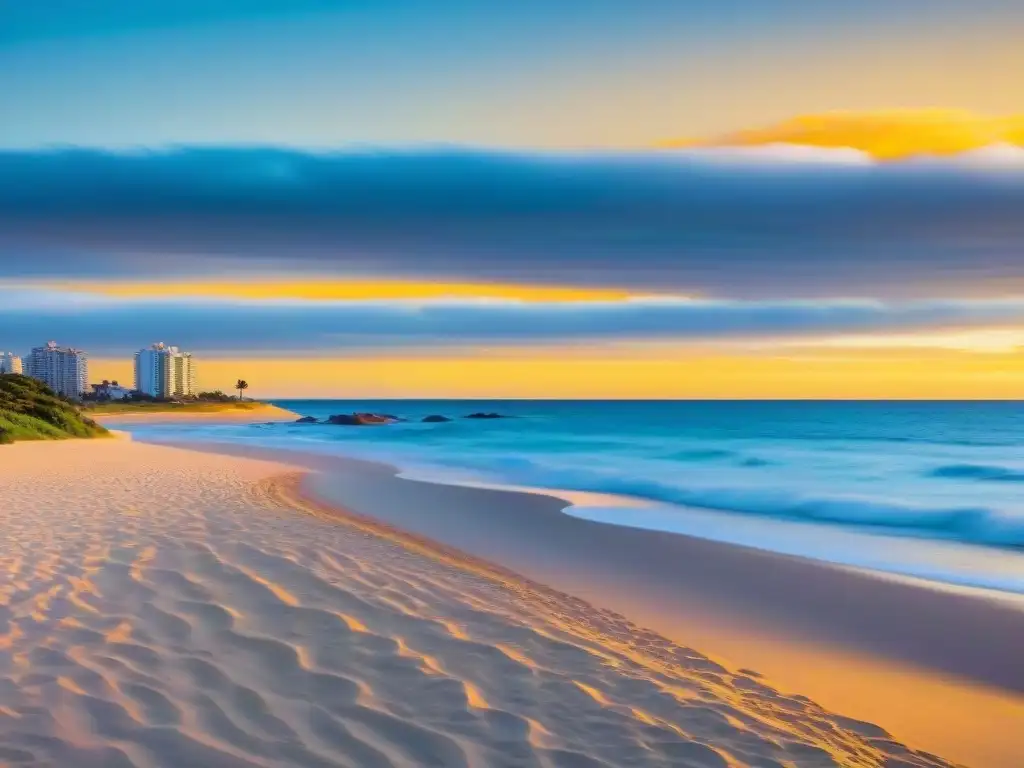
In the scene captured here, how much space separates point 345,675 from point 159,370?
156907mm

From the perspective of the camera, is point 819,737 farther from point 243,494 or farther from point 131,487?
point 131,487

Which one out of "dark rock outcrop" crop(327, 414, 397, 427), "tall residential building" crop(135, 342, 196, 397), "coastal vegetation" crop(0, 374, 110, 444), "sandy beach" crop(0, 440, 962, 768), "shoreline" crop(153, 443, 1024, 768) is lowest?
"dark rock outcrop" crop(327, 414, 397, 427)

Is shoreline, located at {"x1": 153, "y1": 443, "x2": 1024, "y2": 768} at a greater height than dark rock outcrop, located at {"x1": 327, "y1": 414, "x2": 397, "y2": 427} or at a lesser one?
greater

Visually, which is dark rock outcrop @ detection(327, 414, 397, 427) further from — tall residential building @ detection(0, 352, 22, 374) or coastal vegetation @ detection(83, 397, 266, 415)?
tall residential building @ detection(0, 352, 22, 374)

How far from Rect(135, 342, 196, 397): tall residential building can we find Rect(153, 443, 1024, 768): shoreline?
14793 centimetres

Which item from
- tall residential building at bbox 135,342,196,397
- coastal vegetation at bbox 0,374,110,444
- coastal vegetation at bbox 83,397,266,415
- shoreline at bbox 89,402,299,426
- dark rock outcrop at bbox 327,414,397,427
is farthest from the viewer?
tall residential building at bbox 135,342,196,397

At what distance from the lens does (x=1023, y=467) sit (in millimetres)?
28922

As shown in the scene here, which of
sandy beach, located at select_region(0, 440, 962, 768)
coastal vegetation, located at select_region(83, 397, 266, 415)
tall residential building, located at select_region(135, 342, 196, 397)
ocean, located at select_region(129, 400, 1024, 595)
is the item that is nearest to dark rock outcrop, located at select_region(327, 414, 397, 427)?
coastal vegetation, located at select_region(83, 397, 266, 415)

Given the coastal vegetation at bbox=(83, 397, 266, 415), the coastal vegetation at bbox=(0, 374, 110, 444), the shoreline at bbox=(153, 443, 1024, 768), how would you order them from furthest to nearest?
1. the coastal vegetation at bbox=(83, 397, 266, 415)
2. the coastal vegetation at bbox=(0, 374, 110, 444)
3. the shoreline at bbox=(153, 443, 1024, 768)

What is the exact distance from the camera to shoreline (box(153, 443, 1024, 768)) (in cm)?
532

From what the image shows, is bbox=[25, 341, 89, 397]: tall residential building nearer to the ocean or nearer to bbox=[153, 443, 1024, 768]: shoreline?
the ocean

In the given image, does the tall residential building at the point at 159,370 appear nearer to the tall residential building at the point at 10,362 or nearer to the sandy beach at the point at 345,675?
the tall residential building at the point at 10,362

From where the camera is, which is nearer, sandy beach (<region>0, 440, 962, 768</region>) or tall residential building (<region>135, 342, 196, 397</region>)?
sandy beach (<region>0, 440, 962, 768</region>)

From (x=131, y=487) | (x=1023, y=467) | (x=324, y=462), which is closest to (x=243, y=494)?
(x=131, y=487)
